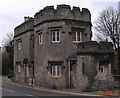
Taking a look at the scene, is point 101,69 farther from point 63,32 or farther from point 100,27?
point 100,27

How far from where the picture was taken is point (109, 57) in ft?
58.9

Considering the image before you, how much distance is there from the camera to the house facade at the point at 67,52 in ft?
57.1

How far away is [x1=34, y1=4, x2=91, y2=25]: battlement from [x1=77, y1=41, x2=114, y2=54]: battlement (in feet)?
12.8

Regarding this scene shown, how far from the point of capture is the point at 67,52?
1959cm

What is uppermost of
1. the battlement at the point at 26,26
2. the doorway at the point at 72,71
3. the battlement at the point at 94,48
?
the battlement at the point at 26,26

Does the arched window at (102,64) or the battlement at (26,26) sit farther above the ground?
the battlement at (26,26)

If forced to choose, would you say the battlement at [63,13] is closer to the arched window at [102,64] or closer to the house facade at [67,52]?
the house facade at [67,52]

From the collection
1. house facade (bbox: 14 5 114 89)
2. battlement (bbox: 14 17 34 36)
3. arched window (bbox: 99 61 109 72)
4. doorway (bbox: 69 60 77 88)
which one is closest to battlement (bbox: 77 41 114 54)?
house facade (bbox: 14 5 114 89)

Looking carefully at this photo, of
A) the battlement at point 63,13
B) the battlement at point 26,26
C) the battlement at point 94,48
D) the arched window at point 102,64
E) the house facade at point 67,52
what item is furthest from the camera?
the battlement at point 26,26

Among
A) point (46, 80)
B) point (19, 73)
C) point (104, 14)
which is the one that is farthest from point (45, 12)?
point (104, 14)

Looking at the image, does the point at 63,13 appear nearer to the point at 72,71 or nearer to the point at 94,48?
the point at 94,48

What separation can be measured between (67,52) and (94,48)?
3.27 metres

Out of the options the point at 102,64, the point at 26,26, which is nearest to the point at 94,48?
the point at 102,64

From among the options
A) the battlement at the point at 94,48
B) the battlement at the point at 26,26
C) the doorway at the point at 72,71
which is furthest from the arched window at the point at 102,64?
the battlement at the point at 26,26
